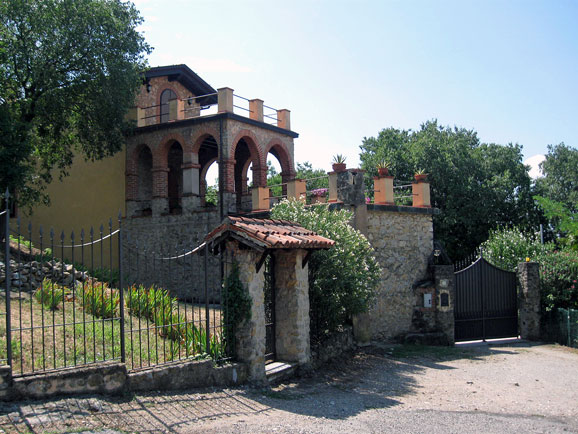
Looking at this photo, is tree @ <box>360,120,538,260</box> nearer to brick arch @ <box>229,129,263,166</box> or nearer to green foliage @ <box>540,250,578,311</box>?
green foliage @ <box>540,250,578,311</box>

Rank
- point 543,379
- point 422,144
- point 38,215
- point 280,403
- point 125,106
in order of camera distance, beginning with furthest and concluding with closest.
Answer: point 422,144 < point 38,215 < point 125,106 < point 543,379 < point 280,403

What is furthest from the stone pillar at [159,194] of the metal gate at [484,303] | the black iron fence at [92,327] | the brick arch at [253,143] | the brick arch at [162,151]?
the metal gate at [484,303]

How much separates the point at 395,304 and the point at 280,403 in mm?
7556

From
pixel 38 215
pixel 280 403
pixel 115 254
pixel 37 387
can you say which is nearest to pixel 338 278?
pixel 280 403

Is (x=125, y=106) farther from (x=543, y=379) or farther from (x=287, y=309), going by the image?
(x=543, y=379)

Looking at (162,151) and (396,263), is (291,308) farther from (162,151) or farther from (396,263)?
(162,151)

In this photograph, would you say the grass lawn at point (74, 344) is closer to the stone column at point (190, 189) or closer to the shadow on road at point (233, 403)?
the shadow on road at point (233, 403)

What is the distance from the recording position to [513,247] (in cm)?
1975

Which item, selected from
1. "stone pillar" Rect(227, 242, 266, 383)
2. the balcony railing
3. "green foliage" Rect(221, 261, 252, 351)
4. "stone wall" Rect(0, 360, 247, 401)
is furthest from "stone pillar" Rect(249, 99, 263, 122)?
"stone wall" Rect(0, 360, 247, 401)

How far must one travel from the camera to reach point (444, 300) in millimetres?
14188

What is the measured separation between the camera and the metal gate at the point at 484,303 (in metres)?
14.9

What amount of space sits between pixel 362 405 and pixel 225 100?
1239 centimetres

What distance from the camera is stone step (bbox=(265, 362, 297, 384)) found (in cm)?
843

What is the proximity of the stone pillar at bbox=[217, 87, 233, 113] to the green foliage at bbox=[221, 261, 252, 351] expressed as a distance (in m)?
Result: 10.5
